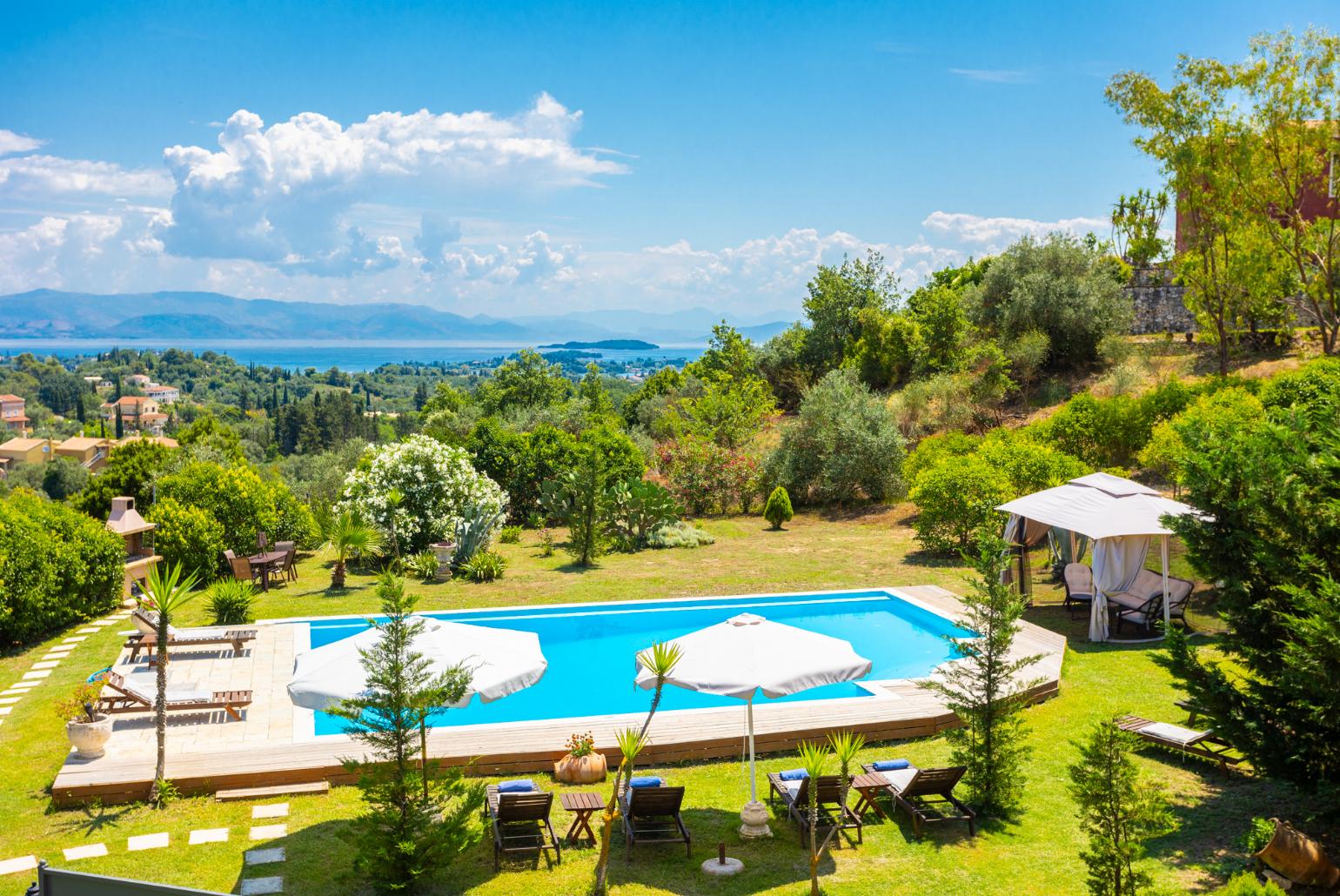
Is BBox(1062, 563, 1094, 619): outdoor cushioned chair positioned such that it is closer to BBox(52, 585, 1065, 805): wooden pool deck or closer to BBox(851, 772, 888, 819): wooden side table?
BBox(52, 585, 1065, 805): wooden pool deck

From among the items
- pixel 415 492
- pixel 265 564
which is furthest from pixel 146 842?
pixel 415 492

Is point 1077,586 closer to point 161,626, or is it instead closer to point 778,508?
point 778,508

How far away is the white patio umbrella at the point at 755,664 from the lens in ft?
24.8

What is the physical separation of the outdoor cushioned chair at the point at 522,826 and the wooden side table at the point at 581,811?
0.20 metres

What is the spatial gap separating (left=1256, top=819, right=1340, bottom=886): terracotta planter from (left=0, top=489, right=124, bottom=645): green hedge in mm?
14834

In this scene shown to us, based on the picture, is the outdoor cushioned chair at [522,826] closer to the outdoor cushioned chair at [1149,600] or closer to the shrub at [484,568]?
the outdoor cushioned chair at [1149,600]

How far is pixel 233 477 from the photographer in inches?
714

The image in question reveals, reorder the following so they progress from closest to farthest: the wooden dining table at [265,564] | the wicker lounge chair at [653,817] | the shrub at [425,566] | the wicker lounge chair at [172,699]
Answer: the wicker lounge chair at [653,817] → the wicker lounge chair at [172,699] → the wooden dining table at [265,564] → the shrub at [425,566]

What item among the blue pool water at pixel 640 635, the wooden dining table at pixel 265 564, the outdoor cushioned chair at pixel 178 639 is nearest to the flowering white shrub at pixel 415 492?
the wooden dining table at pixel 265 564

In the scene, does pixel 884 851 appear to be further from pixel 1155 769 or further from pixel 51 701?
pixel 51 701

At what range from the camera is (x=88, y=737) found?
9.04 m

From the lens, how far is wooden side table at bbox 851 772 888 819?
8219 millimetres

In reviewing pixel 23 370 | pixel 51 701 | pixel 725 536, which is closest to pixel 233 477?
pixel 51 701

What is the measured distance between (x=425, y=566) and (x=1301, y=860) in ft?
49.4
